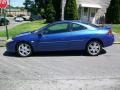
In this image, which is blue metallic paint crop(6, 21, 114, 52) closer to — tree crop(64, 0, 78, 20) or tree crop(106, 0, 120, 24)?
tree crop(106, 0, 120, 24)

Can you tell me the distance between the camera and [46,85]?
9008 millimetres

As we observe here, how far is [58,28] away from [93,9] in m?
25.3

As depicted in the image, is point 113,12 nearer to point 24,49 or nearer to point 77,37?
point 77,37

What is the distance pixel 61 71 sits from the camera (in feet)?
35.8

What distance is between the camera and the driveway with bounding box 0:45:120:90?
8938mm

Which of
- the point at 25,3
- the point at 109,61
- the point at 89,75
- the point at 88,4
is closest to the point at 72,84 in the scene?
the point at 89,75

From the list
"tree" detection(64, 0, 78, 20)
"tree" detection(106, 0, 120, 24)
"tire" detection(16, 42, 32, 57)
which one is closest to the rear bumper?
"tire" detection(16, 42, 32, 57)

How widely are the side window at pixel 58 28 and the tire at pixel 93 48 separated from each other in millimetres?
1115

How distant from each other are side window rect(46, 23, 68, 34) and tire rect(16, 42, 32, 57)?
985 mm

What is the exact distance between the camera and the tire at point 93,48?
14.1 m

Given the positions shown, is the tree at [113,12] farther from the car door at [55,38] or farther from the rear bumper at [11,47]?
the rear bumper at [11,47]

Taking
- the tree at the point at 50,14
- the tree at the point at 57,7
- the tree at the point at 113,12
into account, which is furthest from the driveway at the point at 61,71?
the tree at the point at 57,7

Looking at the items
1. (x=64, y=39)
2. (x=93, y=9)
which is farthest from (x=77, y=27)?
(x=93, y=9)

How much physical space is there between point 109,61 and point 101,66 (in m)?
1.05
